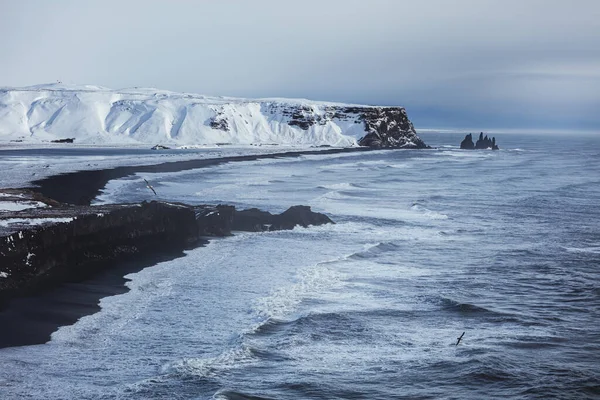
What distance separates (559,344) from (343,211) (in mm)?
23723

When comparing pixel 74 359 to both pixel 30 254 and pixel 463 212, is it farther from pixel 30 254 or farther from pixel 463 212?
pixel 463 212

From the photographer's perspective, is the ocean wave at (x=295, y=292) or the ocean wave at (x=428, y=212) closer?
the ocean wave at (x=295, y=292)

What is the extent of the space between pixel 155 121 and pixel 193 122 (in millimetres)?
8010

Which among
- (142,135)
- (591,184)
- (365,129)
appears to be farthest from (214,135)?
(591,184)

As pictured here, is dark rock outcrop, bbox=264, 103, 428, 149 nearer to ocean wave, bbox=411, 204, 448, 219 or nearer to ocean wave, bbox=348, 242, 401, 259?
ocean wave, bbox=411, 204, 448, 219

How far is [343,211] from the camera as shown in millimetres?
38219

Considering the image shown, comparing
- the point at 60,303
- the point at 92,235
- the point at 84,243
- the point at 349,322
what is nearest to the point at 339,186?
the point at 92,235

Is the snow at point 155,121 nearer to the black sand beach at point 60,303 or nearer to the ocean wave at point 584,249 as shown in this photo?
the ocean wave at point 584,249

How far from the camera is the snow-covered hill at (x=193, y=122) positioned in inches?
5572

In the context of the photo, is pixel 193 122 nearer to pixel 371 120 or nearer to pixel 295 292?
pixel 371 120

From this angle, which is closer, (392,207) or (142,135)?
(392,207)

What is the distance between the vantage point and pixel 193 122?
14912 centimetres

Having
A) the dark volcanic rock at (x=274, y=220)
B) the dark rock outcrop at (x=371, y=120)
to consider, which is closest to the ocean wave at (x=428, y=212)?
the dark volcanic rock at (x=274, y=220)

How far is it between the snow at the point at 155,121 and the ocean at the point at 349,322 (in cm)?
10760
